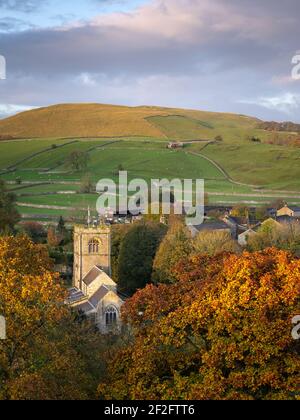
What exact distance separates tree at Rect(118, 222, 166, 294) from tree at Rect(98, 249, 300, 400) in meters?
35.6

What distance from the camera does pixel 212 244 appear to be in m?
60.0

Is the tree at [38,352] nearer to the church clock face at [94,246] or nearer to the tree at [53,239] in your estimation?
the church clock face at [94,246]

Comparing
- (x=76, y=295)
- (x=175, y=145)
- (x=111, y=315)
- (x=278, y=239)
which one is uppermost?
(x=175, y=145)

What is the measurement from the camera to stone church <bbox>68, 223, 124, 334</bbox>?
45938 mm

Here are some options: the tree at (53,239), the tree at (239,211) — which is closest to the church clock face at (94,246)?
the tree at (53,239)

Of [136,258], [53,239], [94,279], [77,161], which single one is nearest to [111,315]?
[94,279]

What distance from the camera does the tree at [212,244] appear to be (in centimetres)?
5867

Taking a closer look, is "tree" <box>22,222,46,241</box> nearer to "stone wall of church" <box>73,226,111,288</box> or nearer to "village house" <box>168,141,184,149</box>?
"stone wall of church" <box>73,226,111,288</box>

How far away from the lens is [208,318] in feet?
69.4

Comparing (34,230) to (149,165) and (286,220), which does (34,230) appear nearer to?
(286,220)

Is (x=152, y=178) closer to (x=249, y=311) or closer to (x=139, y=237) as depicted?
(x=139, y=237)

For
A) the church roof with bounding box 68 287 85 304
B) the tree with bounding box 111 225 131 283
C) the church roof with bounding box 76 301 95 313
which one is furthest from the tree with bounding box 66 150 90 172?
the church roof with bounding box 76 301 95 313

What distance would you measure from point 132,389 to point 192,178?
123m

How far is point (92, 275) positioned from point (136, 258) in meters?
9.29
